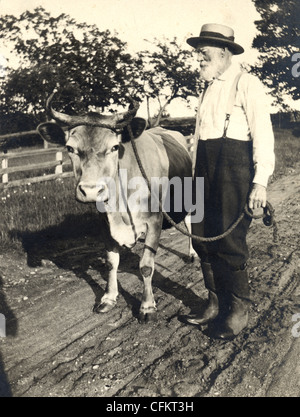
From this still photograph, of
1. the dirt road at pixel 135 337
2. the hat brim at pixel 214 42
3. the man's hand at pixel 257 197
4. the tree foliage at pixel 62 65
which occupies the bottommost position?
the dirt road at pixel 135 337

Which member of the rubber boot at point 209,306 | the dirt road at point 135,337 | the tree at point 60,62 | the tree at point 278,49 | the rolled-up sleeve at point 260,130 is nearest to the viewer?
the dirt road at point 135,337

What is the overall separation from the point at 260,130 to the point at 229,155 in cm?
32

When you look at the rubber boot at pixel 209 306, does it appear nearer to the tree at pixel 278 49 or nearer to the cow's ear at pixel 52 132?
the cow's ear at pixel 52 132

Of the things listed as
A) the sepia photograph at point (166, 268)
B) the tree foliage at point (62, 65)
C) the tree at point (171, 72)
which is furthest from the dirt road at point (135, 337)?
the tree at point (171, 72)

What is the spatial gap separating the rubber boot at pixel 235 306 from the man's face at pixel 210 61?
1.69 m

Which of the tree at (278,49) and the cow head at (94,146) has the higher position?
the tree at (278,49)

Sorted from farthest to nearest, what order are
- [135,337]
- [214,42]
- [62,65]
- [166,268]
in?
[62,65]
[166,268]
[135,337]
[214,42]

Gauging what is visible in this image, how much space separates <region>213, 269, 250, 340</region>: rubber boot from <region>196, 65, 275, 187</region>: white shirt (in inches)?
34.7

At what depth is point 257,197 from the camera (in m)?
3.16

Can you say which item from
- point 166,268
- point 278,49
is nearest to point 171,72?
point 278,49

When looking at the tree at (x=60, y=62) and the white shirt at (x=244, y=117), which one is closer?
the white shirt at (x=244, y=117)

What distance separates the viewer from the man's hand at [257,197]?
3150 millimetres

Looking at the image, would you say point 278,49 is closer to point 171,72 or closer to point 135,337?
point 171,72
